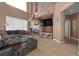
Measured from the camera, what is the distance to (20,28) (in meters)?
3.40

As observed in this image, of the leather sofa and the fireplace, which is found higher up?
the fireplace

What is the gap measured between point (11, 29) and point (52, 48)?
1.66 meters

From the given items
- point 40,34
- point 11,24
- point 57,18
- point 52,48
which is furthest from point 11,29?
point 57,18

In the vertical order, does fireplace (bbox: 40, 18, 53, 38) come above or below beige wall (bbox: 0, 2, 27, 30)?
below

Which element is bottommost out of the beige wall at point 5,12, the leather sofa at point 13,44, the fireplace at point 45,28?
the leather sofa at point 13,44

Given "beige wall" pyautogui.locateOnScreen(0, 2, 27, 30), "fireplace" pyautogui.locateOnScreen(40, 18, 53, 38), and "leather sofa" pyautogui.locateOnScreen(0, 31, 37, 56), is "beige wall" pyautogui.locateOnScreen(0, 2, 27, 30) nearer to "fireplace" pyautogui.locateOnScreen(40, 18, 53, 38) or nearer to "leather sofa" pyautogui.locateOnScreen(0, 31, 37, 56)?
"leather sofa" pyautogui.locateOnScreen(0, 31, 37, 56)

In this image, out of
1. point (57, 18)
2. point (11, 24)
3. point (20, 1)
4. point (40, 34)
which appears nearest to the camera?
point (20, 1)

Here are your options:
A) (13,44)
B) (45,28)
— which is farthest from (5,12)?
(45,28)

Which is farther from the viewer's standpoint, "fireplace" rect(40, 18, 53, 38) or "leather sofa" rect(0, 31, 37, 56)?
"fireplace" rect(40, 18, 53, 38)

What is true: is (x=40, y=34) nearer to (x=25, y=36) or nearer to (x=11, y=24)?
(x=25, y=36)

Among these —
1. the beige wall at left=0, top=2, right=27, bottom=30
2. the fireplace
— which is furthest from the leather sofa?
the fireplace

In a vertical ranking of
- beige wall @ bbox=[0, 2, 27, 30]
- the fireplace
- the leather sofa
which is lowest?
the leather sofa

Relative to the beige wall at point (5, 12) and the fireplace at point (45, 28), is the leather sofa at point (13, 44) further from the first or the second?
the fireplace at point (45, 28)

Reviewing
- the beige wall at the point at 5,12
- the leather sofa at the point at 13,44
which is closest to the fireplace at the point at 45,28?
the leather sofa at the point at 13,44
